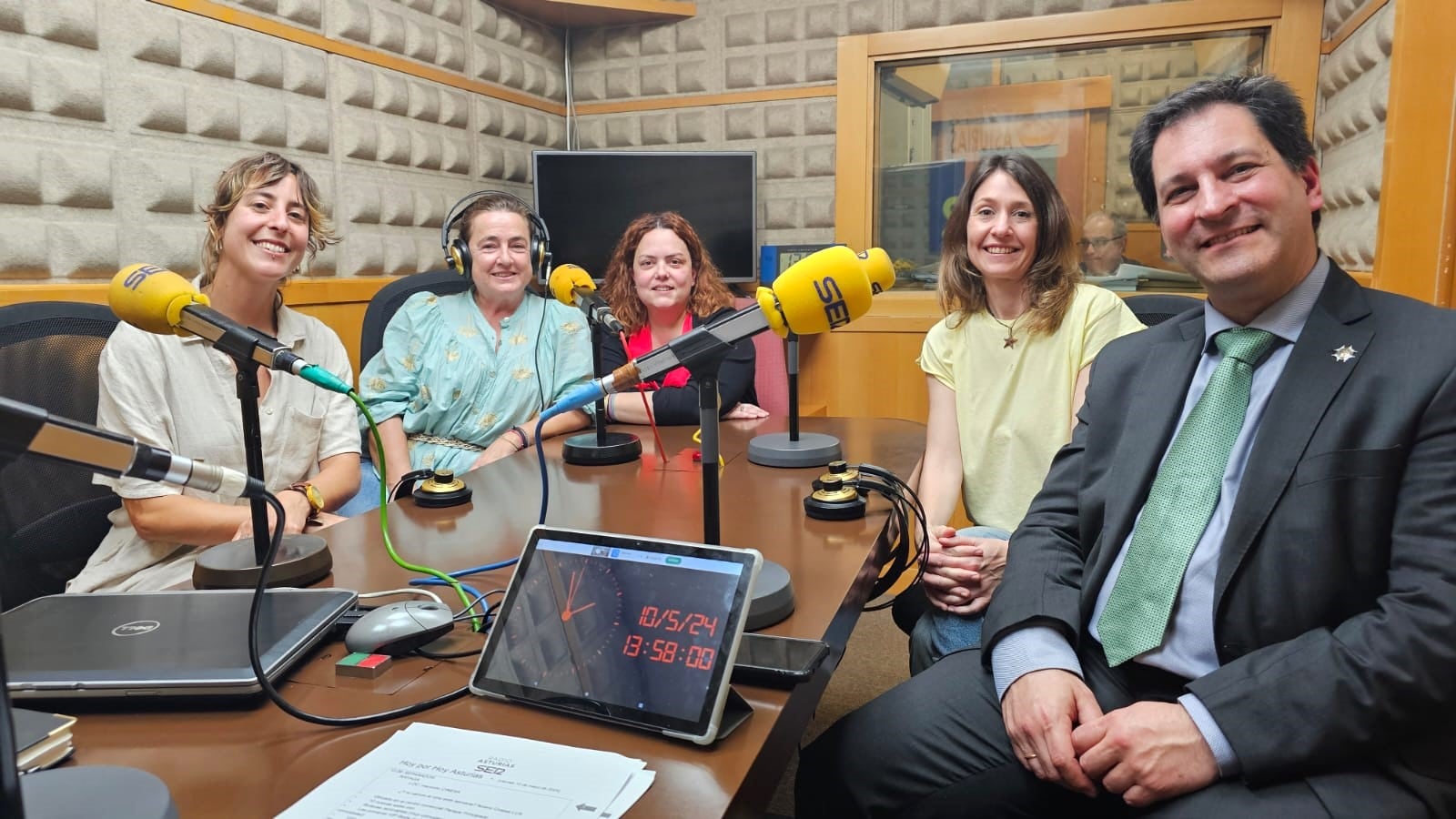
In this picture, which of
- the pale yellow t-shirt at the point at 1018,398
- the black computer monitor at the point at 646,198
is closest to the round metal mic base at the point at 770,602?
the pale yellow t-shirt at the point at 1018,398

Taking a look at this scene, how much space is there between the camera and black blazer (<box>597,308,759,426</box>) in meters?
2.35

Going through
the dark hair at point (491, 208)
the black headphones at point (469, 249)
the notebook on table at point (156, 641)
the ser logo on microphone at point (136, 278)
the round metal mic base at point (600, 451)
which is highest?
the dark hair at point (491, 208)

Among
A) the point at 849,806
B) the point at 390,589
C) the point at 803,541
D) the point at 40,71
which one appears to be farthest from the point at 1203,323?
the point at 40,71

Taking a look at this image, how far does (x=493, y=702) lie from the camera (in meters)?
0.86

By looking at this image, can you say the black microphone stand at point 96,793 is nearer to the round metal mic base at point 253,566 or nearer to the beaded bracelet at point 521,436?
the round metal mic base at point 253,566

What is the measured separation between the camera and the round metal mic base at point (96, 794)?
631mm

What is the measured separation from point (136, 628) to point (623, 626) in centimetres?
52

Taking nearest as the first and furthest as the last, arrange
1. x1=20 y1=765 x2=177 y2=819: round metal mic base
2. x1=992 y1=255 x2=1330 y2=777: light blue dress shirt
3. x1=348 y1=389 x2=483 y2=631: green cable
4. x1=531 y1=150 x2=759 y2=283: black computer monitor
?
x1=20 y1=765 x2=177 y2=819: round metal mic base
x1=348 y1=389 x2=483 y2=631: green cable
x1=992 y1=255 x2=1330 y2=777: light blue dress shirt
x1=531 y1=150 x2=759 y2=283: black computer monitor

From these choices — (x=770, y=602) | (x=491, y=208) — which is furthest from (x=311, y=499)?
(x=491, y=208)

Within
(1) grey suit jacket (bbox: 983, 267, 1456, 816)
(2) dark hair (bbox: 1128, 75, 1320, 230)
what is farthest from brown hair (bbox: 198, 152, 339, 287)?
(1) grey suit jacket (bbox: 983, 267, 1456, 816)

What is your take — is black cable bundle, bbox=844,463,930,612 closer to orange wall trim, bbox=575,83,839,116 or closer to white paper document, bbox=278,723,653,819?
white paper document, bbox=278,723,653,819

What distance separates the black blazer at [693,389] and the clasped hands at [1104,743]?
42.7 inches

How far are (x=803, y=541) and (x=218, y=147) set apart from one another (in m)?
2.43

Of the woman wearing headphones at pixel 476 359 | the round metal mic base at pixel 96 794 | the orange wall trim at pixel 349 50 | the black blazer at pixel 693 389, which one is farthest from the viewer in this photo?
the orange wall trim at pixel 349 50
